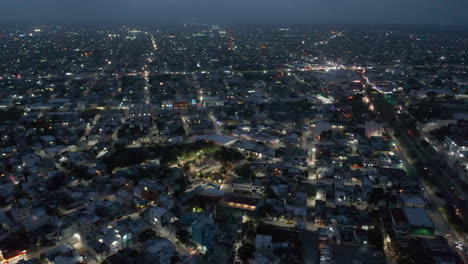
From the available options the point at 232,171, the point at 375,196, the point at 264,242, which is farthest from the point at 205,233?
the point at 375,196

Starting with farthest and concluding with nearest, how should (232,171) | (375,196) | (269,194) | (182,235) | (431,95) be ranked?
(431,95) → (232,171) → (269,194) → (375,196) → (182,235)

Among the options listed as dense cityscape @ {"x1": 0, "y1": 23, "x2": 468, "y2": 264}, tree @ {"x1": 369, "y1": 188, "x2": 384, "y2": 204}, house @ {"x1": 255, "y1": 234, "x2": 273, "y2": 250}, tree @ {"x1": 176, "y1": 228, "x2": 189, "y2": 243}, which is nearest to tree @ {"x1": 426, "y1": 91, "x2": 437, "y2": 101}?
dense cityscape @ {"x1": 0, "y1": 23, "x2": 468, "y2": 264}

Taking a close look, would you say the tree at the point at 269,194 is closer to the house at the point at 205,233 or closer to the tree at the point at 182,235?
the house at the point at 205,233

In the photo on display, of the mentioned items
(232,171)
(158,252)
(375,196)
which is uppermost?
(375,196)

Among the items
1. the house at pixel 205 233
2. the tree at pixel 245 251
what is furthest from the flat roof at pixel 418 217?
the house at pixel 205 233

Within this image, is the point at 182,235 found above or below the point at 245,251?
below

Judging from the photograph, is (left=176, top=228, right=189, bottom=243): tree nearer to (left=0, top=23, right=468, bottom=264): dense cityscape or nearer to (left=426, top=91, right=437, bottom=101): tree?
(left=0, top=23, right=468, bottom=264): dense cityscape

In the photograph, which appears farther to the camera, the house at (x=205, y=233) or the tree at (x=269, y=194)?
the tree at (x=269, y=194)

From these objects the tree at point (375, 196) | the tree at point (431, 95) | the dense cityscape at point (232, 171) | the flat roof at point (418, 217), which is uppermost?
the tree at point (431, 95)

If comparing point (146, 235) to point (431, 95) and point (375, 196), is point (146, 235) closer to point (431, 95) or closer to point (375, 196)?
point (375, 196)

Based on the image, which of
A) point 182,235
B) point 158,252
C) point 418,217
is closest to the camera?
point 158,252
